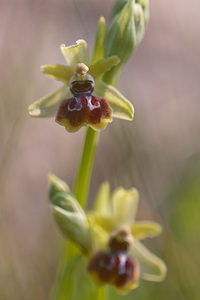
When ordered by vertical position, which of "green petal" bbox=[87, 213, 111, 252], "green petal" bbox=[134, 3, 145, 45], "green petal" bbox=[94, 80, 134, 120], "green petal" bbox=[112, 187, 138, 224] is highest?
"green petal" bbox=[134, 3, 145, 45]

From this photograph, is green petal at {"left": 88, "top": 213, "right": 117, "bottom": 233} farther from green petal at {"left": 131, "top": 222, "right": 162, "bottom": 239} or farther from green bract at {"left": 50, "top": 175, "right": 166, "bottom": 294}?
green petal at {"left": 131, "top": 222, "right": 162, "bottom": 239}

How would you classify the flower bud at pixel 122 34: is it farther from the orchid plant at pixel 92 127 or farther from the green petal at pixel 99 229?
the green petal at pixel 99 229

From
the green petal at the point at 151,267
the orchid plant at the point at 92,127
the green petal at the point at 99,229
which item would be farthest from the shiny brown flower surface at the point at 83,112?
the green petal at the point at 151,267

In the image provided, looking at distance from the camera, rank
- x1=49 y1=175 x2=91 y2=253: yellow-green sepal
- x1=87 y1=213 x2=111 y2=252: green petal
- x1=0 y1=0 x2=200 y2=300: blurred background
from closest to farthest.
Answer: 1. x1=49 y1=175 x2=91 y2=253: yellow-green sepal
2. x1=87 y1=213 x2=111 y2=252: green petal
3. x1=0 y1=0 x2=200 y2=300: blurred background

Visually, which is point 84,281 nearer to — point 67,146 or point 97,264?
point 97,264

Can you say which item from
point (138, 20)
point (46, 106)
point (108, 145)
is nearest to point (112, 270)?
point (46, 106)

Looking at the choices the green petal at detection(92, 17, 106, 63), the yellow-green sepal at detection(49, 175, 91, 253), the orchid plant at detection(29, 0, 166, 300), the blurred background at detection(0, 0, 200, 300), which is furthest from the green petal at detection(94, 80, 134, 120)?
the blurred background at detection(0, 0, 200, 300)
